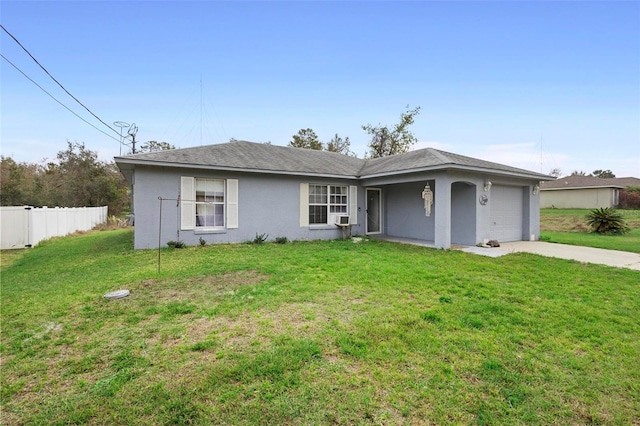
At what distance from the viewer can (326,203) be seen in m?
11.9

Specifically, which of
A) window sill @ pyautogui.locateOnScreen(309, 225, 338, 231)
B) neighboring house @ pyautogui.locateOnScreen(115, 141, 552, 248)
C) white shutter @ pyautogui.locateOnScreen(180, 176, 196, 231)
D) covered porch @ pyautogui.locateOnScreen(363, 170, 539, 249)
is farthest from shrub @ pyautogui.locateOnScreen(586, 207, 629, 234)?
white shutter @ pyautogui.locateOnScreen(180, 176, 196, 231)

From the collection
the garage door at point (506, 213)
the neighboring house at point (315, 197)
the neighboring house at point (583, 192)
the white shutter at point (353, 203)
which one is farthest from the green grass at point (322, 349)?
the neighboring house at point (583, 192)

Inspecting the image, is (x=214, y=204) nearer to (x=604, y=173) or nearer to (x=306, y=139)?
(x=306, y=139)

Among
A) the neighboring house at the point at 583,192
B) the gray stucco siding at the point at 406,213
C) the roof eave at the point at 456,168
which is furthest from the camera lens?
the neighboring house at the point at 583,192

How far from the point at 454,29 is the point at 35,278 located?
13.6m

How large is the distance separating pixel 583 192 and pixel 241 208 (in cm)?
3188

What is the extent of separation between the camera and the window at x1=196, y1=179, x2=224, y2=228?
9.75 metres

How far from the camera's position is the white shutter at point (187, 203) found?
933cm

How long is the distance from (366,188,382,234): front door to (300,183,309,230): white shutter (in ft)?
10.5

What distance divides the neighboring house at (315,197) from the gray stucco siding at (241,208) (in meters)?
0.03

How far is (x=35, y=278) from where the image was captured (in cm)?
623

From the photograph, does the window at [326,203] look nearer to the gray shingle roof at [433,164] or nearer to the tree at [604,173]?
the gray shingle roof at [433,164]

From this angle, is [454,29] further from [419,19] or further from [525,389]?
[525,389]

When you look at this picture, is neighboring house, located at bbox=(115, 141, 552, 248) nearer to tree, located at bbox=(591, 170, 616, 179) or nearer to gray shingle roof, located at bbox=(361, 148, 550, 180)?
gray shingle roof, located at bbox=(361, 148, 550, 180)
